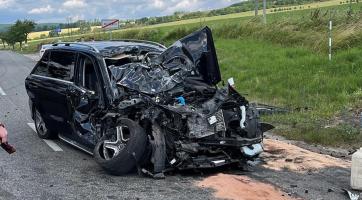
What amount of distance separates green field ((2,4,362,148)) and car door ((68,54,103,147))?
3.91 metres

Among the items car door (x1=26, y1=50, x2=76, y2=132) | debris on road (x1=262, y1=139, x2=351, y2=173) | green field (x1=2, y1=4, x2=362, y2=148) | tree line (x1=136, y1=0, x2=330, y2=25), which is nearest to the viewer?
debris on road (x1=262, y1=139, x2=351, y2=173)

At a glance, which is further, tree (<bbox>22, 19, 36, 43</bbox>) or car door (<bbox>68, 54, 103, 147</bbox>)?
tree (<bbox>22, 19, 36, 43</bbox>)

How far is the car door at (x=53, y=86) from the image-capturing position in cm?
808

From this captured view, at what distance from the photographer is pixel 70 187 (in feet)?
20.2

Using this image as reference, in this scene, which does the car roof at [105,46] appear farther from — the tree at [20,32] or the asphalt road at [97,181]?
the tree at [20,32]

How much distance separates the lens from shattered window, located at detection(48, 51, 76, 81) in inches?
→ 321

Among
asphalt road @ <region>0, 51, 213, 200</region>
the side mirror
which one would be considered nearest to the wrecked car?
the side mirror

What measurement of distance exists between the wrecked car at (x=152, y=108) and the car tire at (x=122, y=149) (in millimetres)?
13

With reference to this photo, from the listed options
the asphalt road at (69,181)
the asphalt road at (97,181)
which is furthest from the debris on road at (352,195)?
the asphalt road at (69,181)

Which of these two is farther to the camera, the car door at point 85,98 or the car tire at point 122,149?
the car door at point 85,98

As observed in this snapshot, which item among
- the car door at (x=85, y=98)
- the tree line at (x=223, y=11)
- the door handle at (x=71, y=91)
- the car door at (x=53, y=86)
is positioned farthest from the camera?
the tree line at (x=223, y=11)

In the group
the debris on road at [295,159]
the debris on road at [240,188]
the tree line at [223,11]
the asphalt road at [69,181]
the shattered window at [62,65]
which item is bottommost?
the debris on road at [295,159]

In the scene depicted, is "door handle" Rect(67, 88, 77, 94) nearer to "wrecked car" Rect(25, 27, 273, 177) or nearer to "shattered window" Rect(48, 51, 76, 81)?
"wrecked car" Rect(25, 27, 273, 177)

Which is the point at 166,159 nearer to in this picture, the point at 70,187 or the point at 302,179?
the point at 70,187
